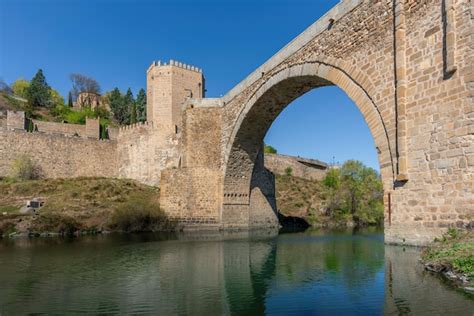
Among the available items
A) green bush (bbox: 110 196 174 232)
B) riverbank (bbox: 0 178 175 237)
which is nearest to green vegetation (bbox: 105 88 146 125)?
riverbank (bbox: 0 178 175 237)

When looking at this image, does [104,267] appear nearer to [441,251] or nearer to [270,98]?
[441,251]

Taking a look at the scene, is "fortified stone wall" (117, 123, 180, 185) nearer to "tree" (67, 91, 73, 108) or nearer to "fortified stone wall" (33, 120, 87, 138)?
"fortified stone wall" (33, 120, 87, 138)

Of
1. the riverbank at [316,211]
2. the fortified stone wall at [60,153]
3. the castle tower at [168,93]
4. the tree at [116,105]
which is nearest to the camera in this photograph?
the riverbank at [316,211]

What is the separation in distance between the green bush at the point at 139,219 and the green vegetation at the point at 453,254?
14.7m

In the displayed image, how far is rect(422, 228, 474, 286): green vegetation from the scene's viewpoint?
A: 652cm

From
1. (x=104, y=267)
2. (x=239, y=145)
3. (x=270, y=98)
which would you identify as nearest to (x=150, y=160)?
(x=239, y=145)

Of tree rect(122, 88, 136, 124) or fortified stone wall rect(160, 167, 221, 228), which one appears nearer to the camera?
fortified stone wall rect(160, 167, 221, 228)

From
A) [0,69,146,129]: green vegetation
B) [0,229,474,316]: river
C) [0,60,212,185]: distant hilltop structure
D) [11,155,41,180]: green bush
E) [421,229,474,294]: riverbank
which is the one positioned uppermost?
[0,69,146,129]: green vegetation

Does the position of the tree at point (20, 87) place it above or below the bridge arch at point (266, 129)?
above

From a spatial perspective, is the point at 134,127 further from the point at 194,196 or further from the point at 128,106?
the point at 128,106

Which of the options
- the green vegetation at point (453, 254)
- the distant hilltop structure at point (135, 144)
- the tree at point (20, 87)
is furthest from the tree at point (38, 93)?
the green vegetation at point (453, 254)

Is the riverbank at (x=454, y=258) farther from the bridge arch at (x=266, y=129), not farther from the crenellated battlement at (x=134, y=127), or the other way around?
the crenellated battlement at (x=134, y=127)

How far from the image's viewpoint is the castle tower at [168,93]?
112 feet

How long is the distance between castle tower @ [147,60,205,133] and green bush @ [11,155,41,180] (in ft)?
31.6
